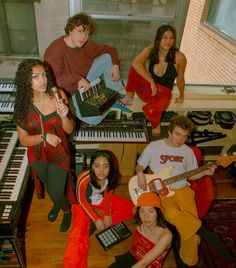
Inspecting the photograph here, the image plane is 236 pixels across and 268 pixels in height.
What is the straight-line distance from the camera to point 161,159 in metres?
2.91

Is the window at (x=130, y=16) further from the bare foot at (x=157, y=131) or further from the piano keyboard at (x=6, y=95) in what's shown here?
the bare foot at (x=157, y=131)

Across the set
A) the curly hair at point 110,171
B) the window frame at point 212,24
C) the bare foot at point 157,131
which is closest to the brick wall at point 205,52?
the window frame at point 212,24

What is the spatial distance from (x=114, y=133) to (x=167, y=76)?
35.3 inches

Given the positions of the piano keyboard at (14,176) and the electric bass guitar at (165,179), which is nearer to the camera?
the piano keyboard at (14,176)

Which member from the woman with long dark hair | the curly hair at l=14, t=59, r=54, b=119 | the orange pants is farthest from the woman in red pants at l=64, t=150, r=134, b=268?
the curly hair at l=14, t=59, r=54, b=119

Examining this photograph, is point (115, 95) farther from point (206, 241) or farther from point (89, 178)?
point (206, 241)

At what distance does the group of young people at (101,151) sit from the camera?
2238 mm

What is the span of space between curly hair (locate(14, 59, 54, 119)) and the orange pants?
5.39 ft

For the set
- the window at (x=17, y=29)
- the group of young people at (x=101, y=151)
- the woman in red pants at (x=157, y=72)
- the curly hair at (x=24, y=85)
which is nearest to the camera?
the curly hair at (x=24, y=85)

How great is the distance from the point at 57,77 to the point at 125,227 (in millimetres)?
1804

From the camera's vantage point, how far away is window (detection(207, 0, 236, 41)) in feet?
15.2

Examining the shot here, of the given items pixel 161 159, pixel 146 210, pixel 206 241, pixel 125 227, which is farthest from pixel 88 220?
pixel 206 241

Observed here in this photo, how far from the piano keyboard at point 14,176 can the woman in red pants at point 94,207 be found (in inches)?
23.7

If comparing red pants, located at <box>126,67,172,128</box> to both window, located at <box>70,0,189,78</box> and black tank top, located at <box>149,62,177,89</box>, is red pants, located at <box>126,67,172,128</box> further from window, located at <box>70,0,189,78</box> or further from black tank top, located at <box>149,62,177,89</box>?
window, located at <box>70,0,189,78</box>
